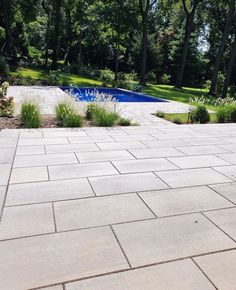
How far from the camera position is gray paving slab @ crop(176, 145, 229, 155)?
4.63m

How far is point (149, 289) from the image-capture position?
1731 millimetres

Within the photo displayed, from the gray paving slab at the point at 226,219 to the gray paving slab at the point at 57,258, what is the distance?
908 mm

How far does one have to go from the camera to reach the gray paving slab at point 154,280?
1.75m

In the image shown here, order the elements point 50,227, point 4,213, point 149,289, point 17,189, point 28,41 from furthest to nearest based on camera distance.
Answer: point 28,41 < point 17,189 < point 4,213 < point 50,227 < point 149,289

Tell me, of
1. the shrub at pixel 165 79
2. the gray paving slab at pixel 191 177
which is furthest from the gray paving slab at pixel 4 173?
the shrub at pixel 165 79

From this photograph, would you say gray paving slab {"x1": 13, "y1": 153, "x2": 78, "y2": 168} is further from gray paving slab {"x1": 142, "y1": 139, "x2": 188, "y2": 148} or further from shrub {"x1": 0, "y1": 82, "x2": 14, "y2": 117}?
shrub {"x1": 0, "y1": 82, "x2": 14, "y2": 117}

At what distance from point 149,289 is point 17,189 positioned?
1.80 m

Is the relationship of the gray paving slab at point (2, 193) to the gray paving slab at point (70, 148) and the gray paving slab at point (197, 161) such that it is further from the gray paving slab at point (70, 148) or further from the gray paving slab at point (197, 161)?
the gray paving slab at point (197, 161)

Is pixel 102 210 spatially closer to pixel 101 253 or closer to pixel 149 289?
pixel 101 253

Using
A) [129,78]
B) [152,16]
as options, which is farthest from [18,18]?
[152,16]

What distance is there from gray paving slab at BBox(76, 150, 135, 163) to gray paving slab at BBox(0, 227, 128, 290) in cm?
182

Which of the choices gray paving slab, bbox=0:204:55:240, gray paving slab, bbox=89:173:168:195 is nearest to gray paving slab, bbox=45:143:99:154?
gray paving slab, bbox=89:173:168:195

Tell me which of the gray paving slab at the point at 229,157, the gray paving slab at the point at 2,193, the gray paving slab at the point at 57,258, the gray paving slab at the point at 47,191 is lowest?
the gray paving slab at the point at 2,193

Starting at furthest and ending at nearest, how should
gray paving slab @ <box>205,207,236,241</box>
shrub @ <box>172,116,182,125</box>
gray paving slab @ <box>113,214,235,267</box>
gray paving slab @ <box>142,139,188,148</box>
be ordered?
shrub @ <box>172,116,182,125</box> → gray paving slab @ <box>142,139,188,148</box> → gray paving slab @ <box>205,207,236,241</box> → gray paving slab @ <box>113,214,235,267</box>
